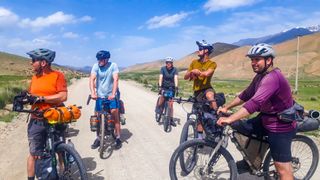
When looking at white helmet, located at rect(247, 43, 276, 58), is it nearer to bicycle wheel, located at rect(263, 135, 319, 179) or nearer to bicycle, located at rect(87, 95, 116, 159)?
bicycle wheel, located at rect(263, 135, 319, 179)

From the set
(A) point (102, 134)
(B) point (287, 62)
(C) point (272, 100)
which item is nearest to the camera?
(C) point (272, 100)

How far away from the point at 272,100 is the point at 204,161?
1401 mm

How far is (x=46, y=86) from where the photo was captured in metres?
5.49

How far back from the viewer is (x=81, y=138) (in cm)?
1024

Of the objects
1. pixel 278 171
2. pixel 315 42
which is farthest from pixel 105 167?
pixel 315 42

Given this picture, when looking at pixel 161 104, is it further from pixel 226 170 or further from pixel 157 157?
pixel 226 170

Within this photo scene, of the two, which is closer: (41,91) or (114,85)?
(41,91)

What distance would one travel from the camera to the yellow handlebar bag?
530 cm

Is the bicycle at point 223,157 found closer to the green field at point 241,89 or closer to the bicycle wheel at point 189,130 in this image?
the bicycle wheel at point 189,130

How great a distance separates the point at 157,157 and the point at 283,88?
3.99 meters

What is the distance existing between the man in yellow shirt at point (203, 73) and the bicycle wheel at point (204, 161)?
1.90 meters

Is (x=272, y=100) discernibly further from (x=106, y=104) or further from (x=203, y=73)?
(x=106, y=104)

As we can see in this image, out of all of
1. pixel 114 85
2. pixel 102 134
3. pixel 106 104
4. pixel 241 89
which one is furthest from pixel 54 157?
pixel 241 89

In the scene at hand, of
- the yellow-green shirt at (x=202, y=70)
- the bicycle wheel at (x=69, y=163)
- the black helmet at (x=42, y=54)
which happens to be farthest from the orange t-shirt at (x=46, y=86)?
the yellow-green shirt at (x=202, y=70)
